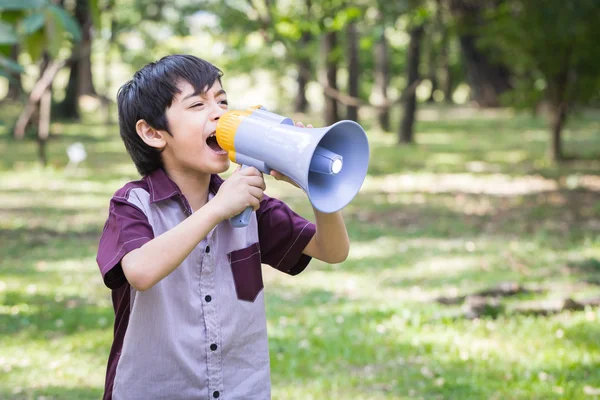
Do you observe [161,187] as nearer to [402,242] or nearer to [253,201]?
[253,201]

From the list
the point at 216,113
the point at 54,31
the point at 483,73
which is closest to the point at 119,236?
the point at 216,113

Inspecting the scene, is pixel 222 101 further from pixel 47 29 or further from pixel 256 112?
pixel 47 29

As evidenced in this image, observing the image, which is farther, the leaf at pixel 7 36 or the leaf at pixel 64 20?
the leaf at pixel 64 20

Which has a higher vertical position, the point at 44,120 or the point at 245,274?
the point at 245,274

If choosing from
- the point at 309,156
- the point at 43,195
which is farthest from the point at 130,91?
the point at 43,195

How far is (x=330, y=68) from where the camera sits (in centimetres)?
1324

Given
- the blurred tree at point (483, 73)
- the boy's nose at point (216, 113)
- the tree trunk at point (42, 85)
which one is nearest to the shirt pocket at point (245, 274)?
the boy's nose at point (216, 113)

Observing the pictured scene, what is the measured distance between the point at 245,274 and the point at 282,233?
0.74ft

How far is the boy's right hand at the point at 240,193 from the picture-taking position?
1.98m

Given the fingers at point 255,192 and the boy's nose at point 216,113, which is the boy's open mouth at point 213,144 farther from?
the fingers at point 255,192

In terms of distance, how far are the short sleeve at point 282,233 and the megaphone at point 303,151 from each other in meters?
0.29

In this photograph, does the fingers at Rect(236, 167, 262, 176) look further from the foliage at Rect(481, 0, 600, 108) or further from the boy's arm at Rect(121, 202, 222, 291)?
the foliage at Rect(481, 0, 600, 108)

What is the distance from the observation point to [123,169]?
14.1 m

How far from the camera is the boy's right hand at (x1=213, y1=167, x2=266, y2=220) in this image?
78.0 inches
